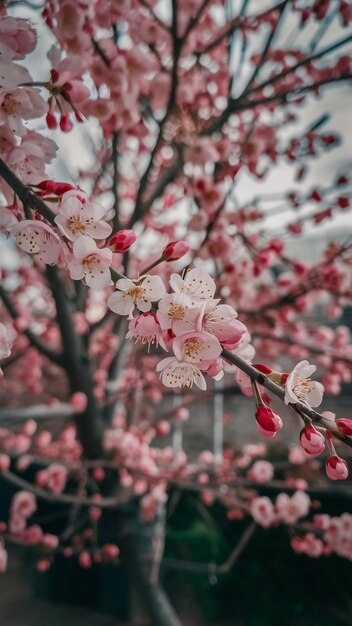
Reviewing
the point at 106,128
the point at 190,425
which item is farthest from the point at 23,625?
the point at 106,128

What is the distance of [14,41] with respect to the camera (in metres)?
0.88

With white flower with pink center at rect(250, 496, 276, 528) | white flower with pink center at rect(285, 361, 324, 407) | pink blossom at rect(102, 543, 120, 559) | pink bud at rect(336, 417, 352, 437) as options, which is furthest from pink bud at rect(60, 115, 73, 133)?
pink blossom at rect(102, 543, 120, 559)

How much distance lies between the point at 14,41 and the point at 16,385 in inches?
240

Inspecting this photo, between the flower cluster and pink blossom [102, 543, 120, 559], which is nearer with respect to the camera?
the flower cluster

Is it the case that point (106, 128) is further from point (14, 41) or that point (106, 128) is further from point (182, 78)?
point (14, 41)

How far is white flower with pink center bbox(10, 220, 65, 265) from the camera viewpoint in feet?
2.30

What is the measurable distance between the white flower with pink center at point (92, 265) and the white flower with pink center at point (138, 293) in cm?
3

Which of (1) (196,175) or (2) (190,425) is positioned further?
(2) (190,425)

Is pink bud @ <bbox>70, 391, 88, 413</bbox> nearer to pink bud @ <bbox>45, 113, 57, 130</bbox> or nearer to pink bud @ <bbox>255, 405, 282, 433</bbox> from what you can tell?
pink bud @ <bbox>45, 113, 57, 130</bbox>

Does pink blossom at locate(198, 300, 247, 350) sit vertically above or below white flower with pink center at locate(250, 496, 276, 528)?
above

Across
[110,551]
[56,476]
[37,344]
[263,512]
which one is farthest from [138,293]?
[110,551]

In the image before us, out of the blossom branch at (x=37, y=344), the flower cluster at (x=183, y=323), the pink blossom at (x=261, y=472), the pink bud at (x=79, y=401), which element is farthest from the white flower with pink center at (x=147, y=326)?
the pink blossom at (x=261, y=472)

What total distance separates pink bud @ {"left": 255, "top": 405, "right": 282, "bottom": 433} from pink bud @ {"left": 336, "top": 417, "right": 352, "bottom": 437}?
0.31ft

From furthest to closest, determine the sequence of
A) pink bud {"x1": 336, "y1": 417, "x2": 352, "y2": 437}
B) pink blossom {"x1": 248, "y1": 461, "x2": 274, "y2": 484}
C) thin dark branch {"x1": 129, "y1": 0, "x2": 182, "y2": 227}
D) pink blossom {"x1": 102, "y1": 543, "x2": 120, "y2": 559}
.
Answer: pink blossom {"x1": 248, "y1": 461, "x2": 274, "y2": 484} → pink blossom {"x1": 102, "y1": 543, "x2": 120, "y2": 559} → thin dark branch {"x1": 129, "y1": 0, "x2": 182, "y2": 227} → pink bud {"x1": 336, "y1": 417, "x2": 352, "y2": 437}
